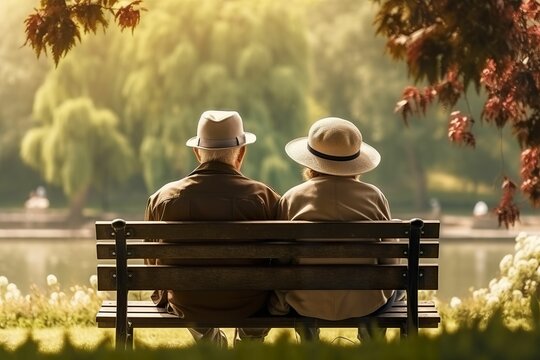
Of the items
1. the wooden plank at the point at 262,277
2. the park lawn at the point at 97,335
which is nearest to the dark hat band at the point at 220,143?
the wooden plank at the point at 262,277

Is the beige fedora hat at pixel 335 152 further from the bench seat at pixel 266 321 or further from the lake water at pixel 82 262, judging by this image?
the lake water at pixel 82 262

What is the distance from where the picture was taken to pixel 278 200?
4.86m

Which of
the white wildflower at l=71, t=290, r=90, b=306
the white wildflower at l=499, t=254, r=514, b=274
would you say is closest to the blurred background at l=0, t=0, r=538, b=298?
the white wildflower at l=499, t=254, r=514, b=274

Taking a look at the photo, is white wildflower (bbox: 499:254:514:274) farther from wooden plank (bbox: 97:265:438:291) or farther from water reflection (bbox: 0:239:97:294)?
water reflection (bbox: 0:239:97:294)

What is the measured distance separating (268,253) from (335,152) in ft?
1.82

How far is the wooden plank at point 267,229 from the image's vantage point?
14.8ft

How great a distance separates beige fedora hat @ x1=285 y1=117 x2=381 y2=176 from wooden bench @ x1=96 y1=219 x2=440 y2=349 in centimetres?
32

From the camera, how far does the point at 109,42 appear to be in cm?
4238

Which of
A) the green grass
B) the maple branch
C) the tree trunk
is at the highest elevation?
the maple branch

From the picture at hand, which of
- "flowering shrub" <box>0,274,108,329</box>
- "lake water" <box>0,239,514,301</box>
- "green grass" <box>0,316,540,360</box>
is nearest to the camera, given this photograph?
"green grass" <box>0,316,540,360</box>

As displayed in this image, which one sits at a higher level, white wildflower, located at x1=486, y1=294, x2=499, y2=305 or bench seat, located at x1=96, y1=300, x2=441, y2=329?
bench seat, located at x1=96, y1=300, x2=441, y2=329

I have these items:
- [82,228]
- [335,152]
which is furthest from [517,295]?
[82,228]

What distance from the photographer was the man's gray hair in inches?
191

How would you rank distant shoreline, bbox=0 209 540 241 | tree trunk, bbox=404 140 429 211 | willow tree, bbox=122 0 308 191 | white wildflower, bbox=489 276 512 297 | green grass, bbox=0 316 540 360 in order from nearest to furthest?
green grass, bbox=0 316 540 360 → white wildflower, bbox=489 276 512 297 → willow tree, bbox=122 0 308 191 → distant shoreline, bbox=0 209 540 241 → tree trunk, bbox=404 140 429 211
